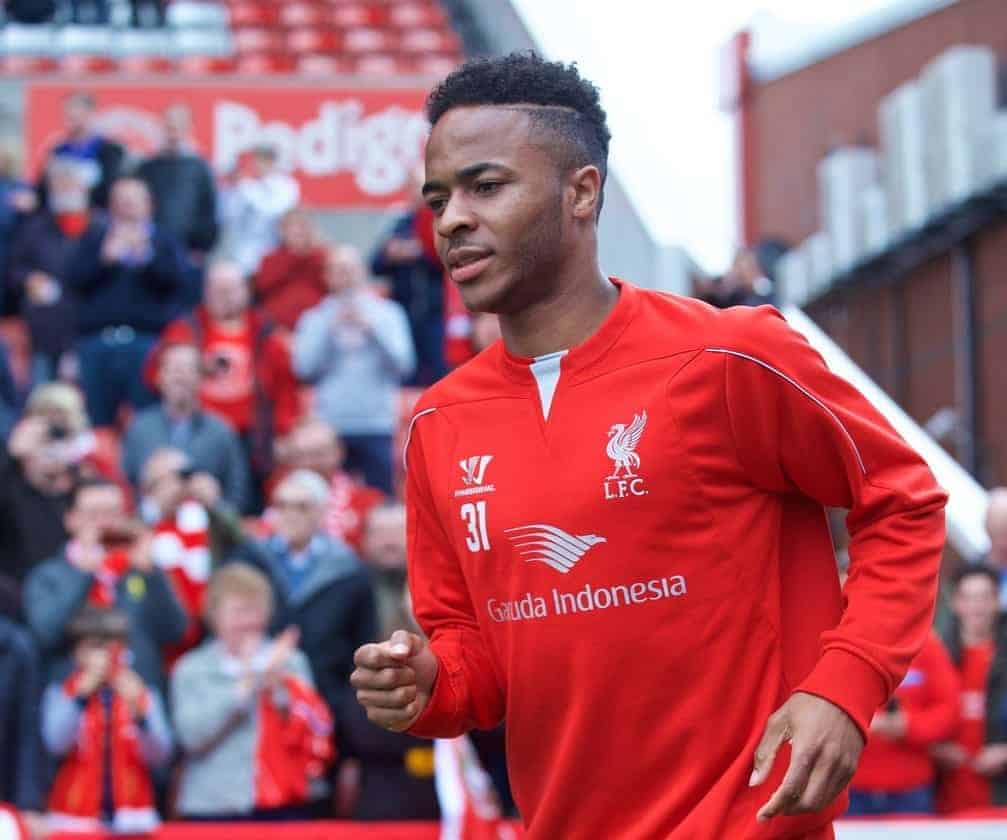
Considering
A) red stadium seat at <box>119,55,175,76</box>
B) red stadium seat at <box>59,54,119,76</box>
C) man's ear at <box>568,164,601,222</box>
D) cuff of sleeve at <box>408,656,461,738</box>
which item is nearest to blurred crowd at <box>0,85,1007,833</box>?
cuff of sleeve at <box>408,656,461,738</box>

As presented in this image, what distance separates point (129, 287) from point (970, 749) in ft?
15.8

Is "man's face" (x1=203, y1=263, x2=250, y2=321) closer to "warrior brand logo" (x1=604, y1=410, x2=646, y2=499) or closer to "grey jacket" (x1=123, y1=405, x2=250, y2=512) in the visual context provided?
"grey jacket" (x1=123, y1=405, x2=250, y2=512)

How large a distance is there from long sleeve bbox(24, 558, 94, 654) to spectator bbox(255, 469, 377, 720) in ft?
2.52

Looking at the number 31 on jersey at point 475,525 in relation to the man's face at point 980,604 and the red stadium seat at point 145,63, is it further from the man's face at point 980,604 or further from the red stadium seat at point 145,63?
the red stadium seat at point 145,63

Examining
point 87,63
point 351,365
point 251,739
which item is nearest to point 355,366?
point 351,365

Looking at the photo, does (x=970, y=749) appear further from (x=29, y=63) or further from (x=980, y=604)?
(x=29, y=63)

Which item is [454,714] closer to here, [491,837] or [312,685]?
[491,837]

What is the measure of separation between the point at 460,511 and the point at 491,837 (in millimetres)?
3100

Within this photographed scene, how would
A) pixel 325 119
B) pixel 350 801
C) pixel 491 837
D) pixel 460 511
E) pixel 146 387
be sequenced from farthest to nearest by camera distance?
pixel 325 119 → pixel 146 387 → pixel 350 801 → pixel 491 837 → pixel 460 511

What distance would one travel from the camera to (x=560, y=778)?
330 centimetres

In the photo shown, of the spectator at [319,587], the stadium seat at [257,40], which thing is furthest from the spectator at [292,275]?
the stadium seat at [257,40]

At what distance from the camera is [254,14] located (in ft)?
56.2

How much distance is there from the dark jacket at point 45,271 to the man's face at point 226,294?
31.8 inches

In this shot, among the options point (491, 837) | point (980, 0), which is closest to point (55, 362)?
point (491, 837)
